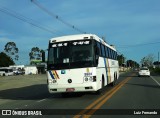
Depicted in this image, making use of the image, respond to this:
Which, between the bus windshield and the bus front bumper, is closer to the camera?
the bus front bumper


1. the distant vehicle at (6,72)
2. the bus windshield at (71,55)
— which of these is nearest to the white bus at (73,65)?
the bus windshield at (71,55)

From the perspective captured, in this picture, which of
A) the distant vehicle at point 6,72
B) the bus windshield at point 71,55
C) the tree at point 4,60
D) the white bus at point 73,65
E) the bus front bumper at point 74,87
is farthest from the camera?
the tree at point 4,60

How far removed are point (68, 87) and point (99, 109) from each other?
4219mm

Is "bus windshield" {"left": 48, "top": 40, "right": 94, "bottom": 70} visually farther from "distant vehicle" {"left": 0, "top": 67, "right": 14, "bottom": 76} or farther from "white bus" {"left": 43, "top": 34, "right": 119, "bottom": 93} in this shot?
"distant vehicle" {"left": 0, "top": 67, "right": 14, "bottom": 76}

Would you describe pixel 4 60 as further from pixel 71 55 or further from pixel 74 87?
pixel 74 87

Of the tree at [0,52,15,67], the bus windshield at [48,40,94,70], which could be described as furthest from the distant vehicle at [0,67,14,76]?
the bus windshield at [48,40,94,70]

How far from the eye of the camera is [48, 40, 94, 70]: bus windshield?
17.5 meters

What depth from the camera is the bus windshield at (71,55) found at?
17516 mm

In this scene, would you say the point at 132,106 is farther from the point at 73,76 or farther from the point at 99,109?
the point at 73,76

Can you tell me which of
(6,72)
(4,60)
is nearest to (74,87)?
(6,72)

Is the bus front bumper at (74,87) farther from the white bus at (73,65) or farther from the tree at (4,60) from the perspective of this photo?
the tree at (4,60)

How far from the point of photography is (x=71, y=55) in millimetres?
17625

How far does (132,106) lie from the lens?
14148 millimetres

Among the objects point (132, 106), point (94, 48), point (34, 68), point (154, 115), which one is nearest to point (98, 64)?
point (94, 48)
